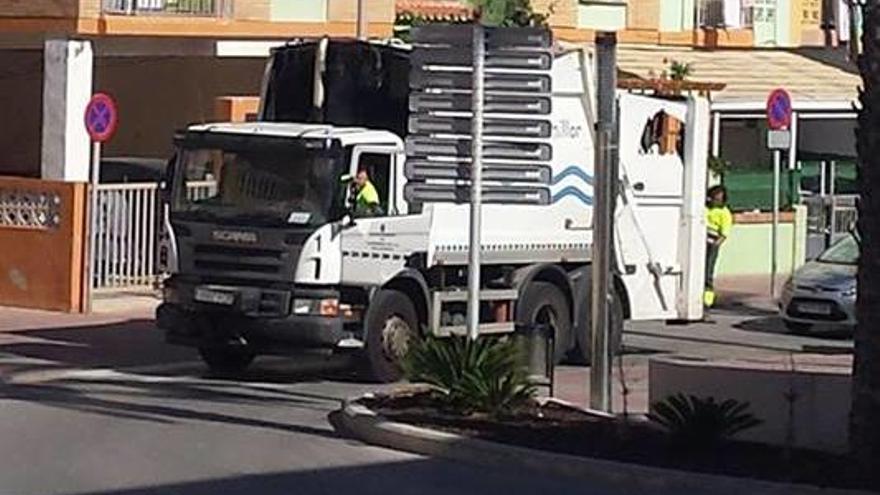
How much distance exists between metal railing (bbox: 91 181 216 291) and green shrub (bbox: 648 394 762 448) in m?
13.5

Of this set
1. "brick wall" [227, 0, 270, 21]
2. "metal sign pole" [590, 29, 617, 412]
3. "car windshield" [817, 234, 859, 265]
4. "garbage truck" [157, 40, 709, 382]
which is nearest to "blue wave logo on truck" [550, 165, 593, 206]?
"garbage truck" [157, 40, 709, 382]

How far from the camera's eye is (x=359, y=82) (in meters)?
23.1

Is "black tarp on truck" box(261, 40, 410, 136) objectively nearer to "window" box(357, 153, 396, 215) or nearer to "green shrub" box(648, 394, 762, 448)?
"window" box(357, 153, 396, 215)

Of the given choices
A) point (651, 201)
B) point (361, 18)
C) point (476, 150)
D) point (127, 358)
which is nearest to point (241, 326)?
point (127, 358)

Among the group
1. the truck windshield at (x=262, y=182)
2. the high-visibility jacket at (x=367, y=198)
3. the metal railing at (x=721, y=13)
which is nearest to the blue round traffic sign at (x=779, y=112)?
the metal railing at (x=721, y=13)

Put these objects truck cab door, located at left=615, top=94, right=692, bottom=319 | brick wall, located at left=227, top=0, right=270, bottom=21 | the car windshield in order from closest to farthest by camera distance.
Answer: truck cab door, located at left=615, top=94, right=692, bottom=319, the car windshield, brick wall, located at left=227, top=0, right=270, bottom=21

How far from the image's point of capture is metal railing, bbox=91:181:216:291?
94.7 ft

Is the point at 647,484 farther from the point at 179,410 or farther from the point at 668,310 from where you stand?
the point at 668,310

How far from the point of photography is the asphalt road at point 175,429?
14836 millimetres

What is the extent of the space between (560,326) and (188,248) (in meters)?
4.43

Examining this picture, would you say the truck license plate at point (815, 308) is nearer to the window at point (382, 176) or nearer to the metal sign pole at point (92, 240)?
the metal sign pole at point (92, 240)

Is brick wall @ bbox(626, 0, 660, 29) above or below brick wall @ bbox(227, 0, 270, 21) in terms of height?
above

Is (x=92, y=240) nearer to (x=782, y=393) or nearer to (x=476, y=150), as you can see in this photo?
(x=476, y=150)

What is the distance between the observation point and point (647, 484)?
48.9 ft
